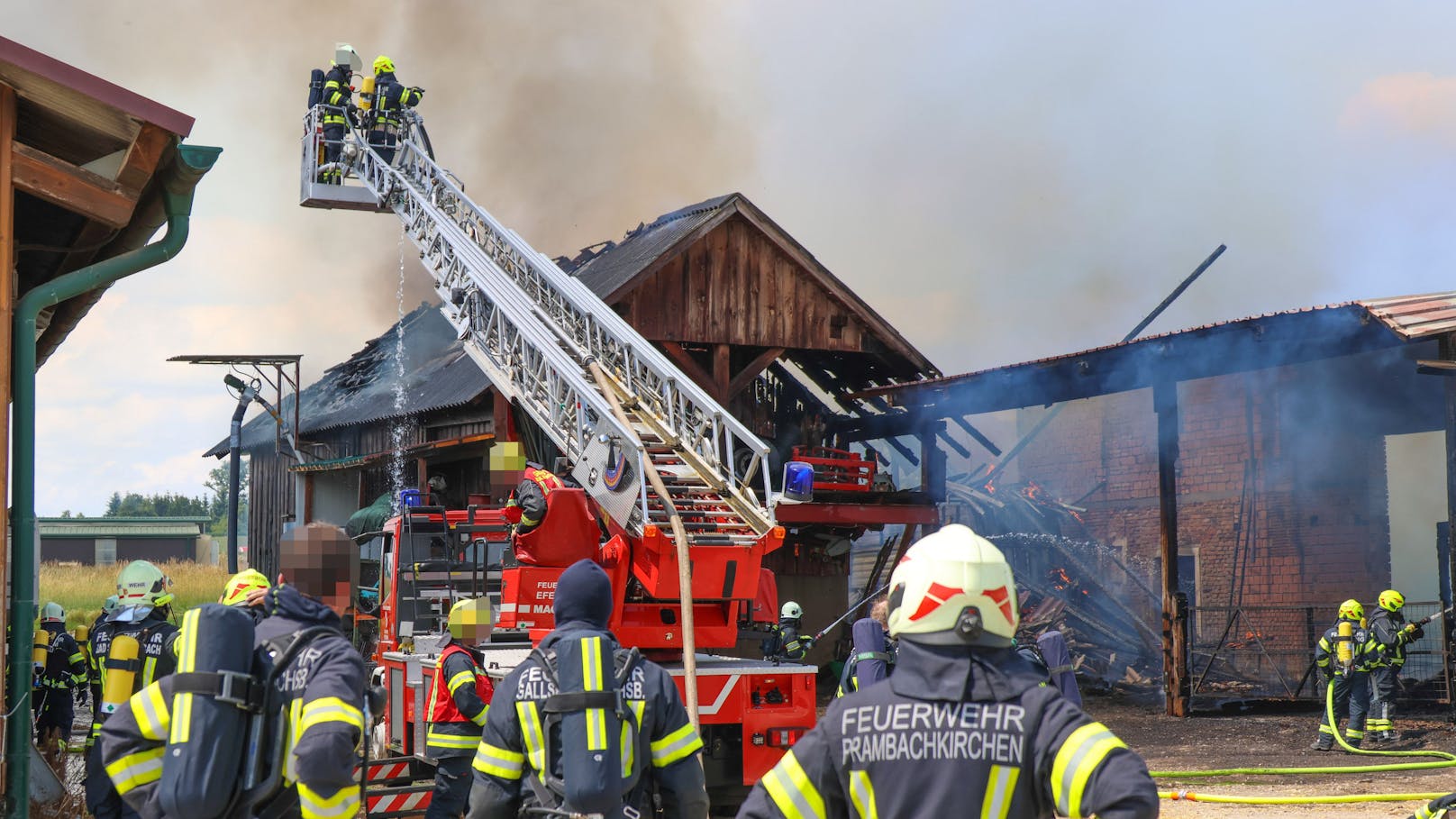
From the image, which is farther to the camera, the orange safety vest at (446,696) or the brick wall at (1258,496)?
the brick wall at (1258,496)

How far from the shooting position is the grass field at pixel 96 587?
22.5 meters

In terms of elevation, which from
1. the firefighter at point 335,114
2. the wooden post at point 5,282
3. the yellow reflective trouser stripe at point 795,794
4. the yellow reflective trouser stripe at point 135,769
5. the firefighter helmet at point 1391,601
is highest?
the firefighter at point 335,114

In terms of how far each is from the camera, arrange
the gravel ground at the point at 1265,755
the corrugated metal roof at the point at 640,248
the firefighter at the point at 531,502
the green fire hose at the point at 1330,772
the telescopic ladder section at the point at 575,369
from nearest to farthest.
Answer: the firefighter at the point at 531,502
the green fire hose at the point at 1330,772
the gravel ground at the point at 1265,755
the telescopic ladder section at the point at 575,369
the corrugated metal roof at the point at 640,248

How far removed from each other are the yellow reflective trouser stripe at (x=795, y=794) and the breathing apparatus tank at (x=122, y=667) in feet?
14.5

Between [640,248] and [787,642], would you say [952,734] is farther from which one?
[640,248]

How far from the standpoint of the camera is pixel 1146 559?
21031 millimetres

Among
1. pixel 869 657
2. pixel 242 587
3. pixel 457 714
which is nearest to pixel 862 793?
pixel 242 587

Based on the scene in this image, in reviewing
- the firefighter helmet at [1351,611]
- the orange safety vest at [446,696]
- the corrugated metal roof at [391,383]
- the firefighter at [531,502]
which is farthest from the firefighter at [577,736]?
the corrugated metal roof at [391,383]

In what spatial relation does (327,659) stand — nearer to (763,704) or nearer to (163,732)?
(163,732)

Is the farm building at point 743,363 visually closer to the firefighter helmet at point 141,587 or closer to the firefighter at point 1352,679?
the firefighter at point 1352,679

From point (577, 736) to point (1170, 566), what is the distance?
1134 centimetres

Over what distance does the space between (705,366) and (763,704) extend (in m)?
11.7

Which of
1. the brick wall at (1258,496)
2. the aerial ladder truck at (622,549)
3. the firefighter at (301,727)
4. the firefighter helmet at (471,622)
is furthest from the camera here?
the brick wall at (1258,496)

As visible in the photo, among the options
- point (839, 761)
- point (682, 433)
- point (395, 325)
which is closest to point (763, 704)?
point (682, 433)
